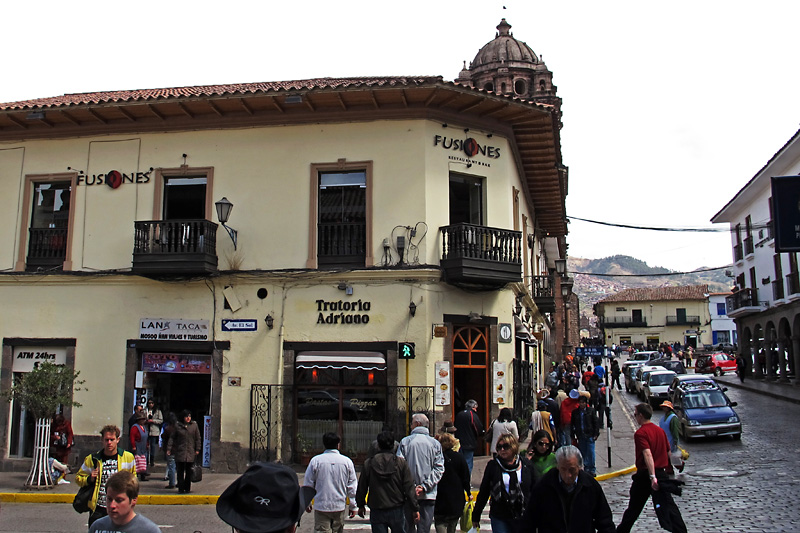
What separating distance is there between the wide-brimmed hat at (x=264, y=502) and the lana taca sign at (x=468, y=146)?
1284cm

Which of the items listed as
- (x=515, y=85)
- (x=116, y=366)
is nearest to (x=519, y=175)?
(x=116, y=366)

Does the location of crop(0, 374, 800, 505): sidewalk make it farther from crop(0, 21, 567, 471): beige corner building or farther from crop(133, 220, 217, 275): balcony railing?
crop(133, 220, 217, 275): balcony railing

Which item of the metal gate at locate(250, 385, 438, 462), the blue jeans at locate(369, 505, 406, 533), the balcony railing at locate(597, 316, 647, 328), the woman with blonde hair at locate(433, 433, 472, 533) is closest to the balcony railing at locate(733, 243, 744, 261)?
the metal gate at locate(250, 385, 438, 462)

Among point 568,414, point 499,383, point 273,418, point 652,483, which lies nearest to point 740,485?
point 568,414

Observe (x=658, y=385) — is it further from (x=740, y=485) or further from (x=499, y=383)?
(x=740, y=485)

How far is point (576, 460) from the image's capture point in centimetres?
569

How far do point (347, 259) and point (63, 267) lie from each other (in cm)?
684

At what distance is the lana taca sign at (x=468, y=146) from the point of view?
52.6 ft

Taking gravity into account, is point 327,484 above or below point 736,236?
below

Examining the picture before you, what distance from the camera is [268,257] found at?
1603 centimetres

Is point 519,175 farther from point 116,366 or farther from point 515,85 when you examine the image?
point 515,85

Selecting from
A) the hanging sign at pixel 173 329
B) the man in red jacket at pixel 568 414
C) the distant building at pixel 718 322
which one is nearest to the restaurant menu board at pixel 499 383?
the man in red jacket at pixel 568 414

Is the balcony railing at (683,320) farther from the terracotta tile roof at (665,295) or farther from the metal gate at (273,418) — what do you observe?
the metal gate at (273,418)

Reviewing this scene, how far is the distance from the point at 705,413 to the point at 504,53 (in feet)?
95.9
